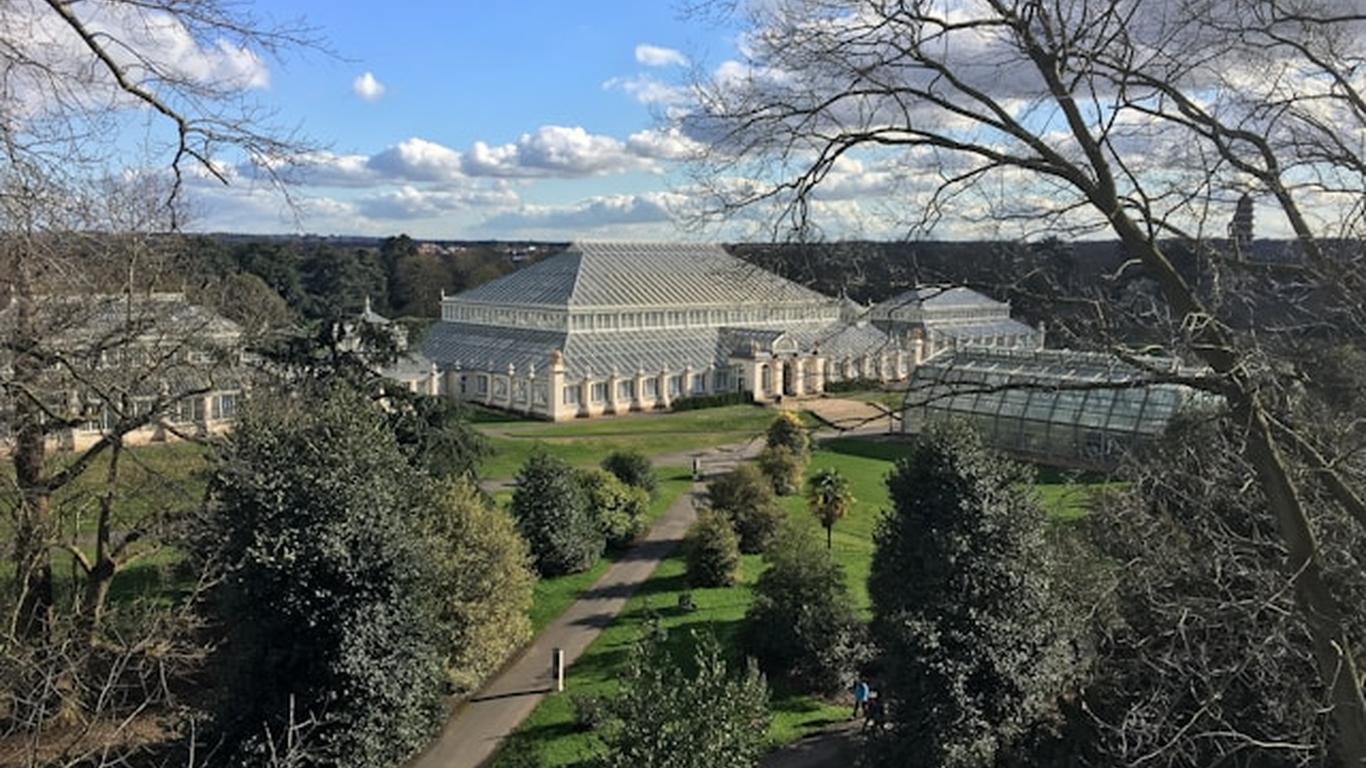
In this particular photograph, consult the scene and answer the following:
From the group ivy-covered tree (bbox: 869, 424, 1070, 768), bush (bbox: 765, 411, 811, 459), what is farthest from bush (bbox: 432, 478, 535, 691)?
bush (bbox: 765, 411, 811, 459)

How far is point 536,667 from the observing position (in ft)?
64.0

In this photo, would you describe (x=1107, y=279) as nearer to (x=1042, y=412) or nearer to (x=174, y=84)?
(x=174, y=84)

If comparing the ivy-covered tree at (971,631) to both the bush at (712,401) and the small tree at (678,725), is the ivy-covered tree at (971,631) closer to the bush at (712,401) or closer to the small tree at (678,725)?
the small tree at (678,725)

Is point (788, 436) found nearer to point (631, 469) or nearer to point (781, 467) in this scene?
point (781, 467)

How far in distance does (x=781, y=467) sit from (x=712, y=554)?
25.0 feet

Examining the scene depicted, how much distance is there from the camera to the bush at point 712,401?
50.0 metres

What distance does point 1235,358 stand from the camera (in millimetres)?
5324

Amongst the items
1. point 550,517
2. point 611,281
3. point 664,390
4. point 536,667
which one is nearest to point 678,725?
point 536,667

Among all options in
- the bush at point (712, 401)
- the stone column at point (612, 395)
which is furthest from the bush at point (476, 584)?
the bush at point (712, 401)

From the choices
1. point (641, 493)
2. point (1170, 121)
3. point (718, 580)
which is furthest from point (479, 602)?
point (1170, 121)

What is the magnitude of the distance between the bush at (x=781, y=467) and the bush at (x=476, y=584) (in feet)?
42.4

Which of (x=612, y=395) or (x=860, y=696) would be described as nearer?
(x=860, y=696)

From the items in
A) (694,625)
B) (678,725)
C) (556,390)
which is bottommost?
(694,625)

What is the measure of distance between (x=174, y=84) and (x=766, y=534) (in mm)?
22593
